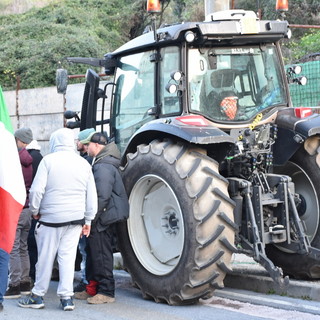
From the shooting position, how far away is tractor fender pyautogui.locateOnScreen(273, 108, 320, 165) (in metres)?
8.01

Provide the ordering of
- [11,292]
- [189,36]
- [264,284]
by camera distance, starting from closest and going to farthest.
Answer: [189,36], [264,284], [11,292]

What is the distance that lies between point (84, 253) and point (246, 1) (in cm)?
1547

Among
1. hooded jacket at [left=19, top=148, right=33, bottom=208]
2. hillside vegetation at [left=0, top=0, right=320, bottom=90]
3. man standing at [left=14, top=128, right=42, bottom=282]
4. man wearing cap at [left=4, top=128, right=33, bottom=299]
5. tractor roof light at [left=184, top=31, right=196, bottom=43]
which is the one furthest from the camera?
hillside vegetation at [left=0, top=0, right=320, bottom=90]

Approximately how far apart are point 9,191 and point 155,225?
1628 millimetres

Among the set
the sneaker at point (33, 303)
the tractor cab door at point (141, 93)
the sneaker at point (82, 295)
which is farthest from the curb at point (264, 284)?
the sneaker at point (33, 303)

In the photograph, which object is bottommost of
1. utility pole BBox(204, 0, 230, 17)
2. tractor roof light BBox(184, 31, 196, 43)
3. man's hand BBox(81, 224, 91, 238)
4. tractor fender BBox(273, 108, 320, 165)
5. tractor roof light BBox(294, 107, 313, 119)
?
man's hand BBox(81, 224, 91, 238)

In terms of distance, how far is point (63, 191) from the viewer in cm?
763

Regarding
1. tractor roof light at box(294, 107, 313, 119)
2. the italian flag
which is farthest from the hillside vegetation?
the italian flag

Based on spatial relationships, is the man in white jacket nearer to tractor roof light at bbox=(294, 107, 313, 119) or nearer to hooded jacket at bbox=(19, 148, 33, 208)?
hooded jacket at bbox=(19, 148, 33, 208)

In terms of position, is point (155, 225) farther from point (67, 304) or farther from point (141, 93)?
point (141, 93)

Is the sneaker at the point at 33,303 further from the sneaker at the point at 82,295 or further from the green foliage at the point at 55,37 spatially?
the green foliage at the point at 55,37

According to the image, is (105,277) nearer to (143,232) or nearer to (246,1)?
(143,232)

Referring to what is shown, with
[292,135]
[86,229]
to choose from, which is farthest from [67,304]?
[292,135]

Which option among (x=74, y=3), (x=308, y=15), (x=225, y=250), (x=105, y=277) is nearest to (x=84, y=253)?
(x=105, y=277)
